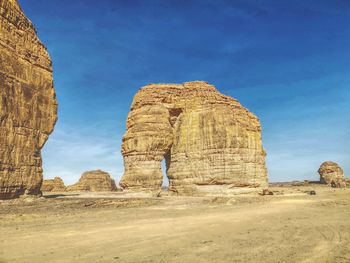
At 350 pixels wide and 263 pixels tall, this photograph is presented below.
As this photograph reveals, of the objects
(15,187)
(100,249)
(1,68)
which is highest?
(1,68)

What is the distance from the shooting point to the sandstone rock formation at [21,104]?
24.0 metres

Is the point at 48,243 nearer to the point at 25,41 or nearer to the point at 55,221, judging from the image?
the point at 55,221

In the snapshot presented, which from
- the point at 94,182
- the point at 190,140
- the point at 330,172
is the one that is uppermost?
the point at 190,140

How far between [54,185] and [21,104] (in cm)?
4986

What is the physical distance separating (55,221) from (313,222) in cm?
1132

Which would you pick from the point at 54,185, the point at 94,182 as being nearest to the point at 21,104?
the point at 54,185

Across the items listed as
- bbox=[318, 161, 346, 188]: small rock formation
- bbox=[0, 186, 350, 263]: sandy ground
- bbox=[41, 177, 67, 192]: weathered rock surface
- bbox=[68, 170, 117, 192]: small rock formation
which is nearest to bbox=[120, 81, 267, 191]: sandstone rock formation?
bbox=[0, 186, 350, 263]: sandy ground

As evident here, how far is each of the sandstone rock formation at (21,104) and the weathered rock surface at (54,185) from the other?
4493 centimetres

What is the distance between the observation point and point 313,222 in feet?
42.1

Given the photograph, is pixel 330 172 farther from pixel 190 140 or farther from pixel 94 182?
pixel 190 140

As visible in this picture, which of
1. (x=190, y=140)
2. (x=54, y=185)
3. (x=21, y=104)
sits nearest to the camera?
(x=21, y=104)

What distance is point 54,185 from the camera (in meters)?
71.5

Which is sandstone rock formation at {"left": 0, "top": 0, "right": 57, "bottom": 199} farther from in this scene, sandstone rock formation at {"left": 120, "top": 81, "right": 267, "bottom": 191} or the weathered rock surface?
the weathered rock surface

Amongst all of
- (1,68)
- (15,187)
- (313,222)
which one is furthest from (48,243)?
(1,68)
